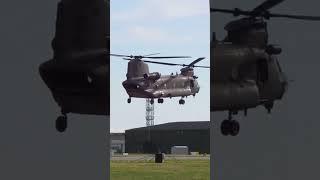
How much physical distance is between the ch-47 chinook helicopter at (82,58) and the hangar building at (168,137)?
603 millimetres

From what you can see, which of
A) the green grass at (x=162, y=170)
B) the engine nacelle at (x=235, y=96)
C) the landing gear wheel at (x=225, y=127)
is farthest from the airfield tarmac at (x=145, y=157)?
the engine nacelle at (x=235, y=96)

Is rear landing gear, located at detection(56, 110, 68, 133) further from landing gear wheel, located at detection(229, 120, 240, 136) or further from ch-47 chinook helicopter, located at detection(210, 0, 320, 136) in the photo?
landing gear wheel, located at detection(229, 120, 240, 136)

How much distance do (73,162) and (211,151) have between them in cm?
145

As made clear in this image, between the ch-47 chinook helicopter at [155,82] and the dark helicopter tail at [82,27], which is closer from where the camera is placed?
the dark helicopter tail at [82,27]

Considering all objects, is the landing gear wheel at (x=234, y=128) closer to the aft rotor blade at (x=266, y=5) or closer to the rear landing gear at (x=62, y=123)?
the aft rotor blade at (x=266, y=5)

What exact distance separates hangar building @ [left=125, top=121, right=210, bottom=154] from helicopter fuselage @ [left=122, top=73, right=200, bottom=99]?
1.21 ft

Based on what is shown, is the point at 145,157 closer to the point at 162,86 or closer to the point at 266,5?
the point at 162,86

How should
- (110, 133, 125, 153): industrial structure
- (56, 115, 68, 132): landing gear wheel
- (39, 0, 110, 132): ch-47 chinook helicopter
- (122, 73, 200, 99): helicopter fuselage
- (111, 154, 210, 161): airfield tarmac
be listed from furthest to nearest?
1. (111, 154, 210, 161): airfield tarmac
2. (110, 133, 125, 153): industrial structure
3. (122, 73, 200, 99): helicopter fuselage
4. (39, 0, 110, 132): ch-47 chinook helicopter
5. (56, 115, 68, 132): landing gear wheel

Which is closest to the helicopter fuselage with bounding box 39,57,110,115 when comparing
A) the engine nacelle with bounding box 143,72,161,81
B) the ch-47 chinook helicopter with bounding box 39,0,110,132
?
the ch-47 chinook helicopter with bounding box 39,0,110,132

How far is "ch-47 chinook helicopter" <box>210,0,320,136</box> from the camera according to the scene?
5301 mm

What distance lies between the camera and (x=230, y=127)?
5258 millimetres

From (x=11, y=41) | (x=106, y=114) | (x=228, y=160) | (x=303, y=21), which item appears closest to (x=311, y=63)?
(x=303, y=21)

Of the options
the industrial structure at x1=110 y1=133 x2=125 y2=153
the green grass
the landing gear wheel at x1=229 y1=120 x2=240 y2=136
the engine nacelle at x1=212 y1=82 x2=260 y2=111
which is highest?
the engine nacelle at x1=212 y1=82 x2=260 y2=111

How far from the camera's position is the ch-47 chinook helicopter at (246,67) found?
209 inches
